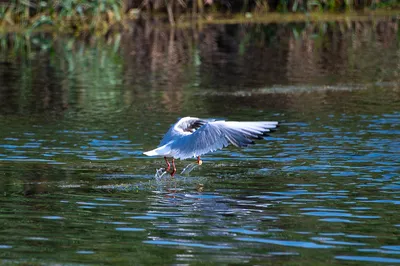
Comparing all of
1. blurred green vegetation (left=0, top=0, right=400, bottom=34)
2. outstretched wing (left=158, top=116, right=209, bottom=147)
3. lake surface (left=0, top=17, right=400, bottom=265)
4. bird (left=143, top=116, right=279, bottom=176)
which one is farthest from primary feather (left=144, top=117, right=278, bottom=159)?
blurred green vegetation (left=0, top=0, right=400, bottom=34)

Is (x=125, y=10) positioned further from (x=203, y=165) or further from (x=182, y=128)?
(x=182, y=128)

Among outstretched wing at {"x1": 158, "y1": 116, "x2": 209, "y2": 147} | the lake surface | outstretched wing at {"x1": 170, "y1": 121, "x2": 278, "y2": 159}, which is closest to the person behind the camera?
the lake surface

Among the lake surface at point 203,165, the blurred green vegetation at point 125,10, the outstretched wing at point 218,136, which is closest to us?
the lake surface at point 203,165

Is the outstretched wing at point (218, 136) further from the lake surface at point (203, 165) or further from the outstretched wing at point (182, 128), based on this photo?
the lake surface at point (203, 165)

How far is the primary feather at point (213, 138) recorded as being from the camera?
10086 millimetres

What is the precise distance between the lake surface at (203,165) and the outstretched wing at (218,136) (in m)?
0.40

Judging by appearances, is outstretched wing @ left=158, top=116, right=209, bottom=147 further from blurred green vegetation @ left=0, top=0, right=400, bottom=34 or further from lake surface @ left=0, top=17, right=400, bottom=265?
blurred green vegetation @ left=0, top=0, right=400, bottom=34

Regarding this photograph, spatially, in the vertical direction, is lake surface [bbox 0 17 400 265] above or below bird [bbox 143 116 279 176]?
below

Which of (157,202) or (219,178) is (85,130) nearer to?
(219,178)

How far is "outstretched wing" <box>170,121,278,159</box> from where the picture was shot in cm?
Answer: 1008

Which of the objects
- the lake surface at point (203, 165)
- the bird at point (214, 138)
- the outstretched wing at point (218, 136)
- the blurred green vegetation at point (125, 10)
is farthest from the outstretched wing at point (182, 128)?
the blurred green vegetation at point (125, 10)

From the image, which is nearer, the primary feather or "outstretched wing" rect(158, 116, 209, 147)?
the primary feather

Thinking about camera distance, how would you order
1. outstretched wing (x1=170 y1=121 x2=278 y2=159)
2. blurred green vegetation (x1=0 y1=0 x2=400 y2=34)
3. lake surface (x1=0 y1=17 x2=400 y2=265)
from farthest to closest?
1. blurred green vegetation (x1=0 y1=0 x2=400 y2=34)
2. outstretched wing (x1=170 y1=121 x2=278 y2=159)
3. lake surface (x1=0 y1=17 x2=400 y2=265)

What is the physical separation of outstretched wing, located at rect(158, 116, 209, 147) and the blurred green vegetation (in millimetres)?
20086
